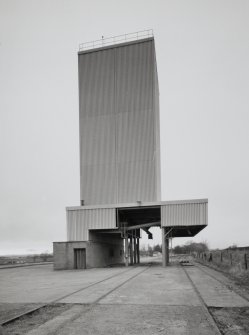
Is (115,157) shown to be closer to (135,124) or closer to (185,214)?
(135,124)

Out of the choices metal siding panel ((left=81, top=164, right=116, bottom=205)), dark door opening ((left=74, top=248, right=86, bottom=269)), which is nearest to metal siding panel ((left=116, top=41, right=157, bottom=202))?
metal siding panel ((left=81, top=164, right=116, bottom=205))

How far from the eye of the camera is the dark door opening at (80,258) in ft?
102

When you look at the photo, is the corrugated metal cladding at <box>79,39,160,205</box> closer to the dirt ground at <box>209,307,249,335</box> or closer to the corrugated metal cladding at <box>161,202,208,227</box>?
the corrugated metal cladding at <box>161,202,208,227</box>

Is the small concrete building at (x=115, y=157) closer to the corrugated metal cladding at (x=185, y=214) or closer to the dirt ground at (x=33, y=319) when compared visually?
the corrugated metal cladding at (x=185, y=214)

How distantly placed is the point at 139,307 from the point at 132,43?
3213cm

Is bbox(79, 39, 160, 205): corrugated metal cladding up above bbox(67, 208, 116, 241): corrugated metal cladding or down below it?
above

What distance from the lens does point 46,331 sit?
682cm

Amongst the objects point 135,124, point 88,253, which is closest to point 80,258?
point 88,253

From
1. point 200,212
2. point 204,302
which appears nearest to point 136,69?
point 200,212

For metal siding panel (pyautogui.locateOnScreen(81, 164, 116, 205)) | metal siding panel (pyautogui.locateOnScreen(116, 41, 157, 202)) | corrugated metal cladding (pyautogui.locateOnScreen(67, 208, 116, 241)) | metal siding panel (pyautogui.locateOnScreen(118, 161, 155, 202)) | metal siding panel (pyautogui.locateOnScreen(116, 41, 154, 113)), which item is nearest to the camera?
corrugated metal cladding (pyautogui.locateOnScreen(67, 208, 116, 241))

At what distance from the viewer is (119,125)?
35062 millimetres

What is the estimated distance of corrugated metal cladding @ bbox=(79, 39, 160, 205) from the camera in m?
33.9

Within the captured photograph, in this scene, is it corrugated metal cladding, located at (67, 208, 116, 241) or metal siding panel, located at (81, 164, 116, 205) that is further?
metal siding panel, located at (81, 164, 116, 205)

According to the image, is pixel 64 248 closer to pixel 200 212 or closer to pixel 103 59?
pixel 200 212
